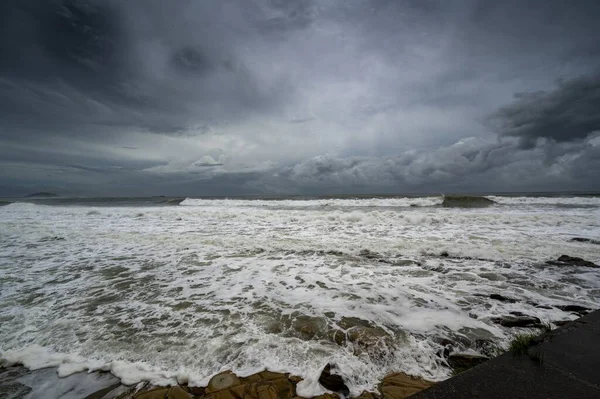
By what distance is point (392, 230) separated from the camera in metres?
11.6

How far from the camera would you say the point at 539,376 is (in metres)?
2.00

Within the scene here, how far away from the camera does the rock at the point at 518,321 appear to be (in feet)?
11.6

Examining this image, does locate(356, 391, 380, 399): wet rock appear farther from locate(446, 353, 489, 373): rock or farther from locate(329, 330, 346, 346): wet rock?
locate(446, 353, 489, 373): rock

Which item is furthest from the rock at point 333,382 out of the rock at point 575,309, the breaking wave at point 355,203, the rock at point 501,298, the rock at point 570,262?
the breaking wave at point 355,203

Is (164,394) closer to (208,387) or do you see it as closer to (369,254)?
(208,387)

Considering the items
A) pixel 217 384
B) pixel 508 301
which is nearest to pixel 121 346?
pixel 217 384

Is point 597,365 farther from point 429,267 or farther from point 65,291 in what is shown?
point 65,291

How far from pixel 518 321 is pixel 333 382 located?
9.73 feet

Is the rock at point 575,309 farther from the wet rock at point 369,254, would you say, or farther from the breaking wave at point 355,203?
the breaking wave at point 355,203

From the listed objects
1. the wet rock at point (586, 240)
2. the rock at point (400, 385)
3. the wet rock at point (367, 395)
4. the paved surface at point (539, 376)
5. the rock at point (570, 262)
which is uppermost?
the paved surface at point (539, 376)

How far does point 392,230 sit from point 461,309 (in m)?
7.75

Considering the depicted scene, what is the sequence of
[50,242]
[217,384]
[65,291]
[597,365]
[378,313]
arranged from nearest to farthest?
[597,365] < [217,384] < [378,313] < [65,291] < [50,242]

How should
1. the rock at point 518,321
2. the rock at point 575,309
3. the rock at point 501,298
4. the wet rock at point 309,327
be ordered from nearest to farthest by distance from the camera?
the wet rock at point 309,327
the rock at point 518,321
the rock at point 575,309
the rock at point 501,298

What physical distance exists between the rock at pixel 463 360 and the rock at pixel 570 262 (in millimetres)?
5533
